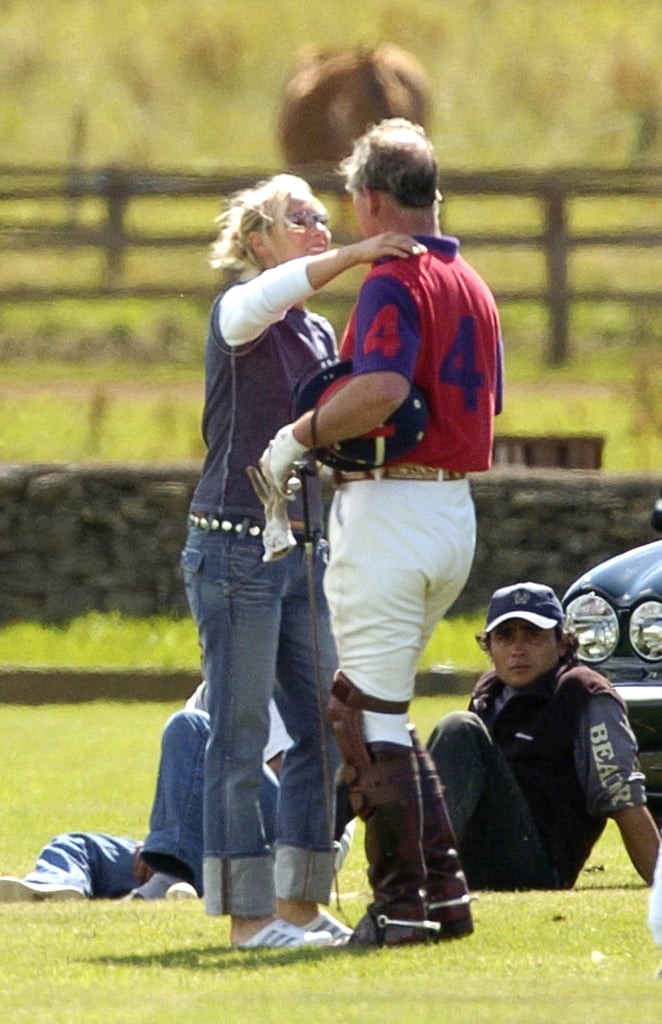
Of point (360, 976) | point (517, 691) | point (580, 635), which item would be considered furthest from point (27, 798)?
point (360, 976)

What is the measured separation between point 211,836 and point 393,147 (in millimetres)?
1710

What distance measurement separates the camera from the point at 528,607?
823 centimetres

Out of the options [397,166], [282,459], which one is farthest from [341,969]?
[397,166]

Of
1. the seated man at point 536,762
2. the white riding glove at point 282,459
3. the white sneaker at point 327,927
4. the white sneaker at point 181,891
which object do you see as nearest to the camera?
the white riding glove at point 282,459

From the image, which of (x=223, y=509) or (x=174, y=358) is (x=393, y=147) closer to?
(x=223, y=509)

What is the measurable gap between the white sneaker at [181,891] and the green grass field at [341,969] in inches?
→ 9.7

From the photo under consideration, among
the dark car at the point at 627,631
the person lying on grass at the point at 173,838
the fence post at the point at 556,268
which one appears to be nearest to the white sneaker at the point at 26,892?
the person lying on grass at the point at 173,838

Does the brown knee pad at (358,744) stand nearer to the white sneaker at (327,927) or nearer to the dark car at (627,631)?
the white sneaker at (327,927)

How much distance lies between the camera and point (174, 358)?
26.7 meters

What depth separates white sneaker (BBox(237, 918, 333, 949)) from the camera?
22.8ft

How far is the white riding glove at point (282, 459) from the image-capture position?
664 cm

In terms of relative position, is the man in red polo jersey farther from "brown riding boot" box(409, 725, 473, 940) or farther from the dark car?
the dark car

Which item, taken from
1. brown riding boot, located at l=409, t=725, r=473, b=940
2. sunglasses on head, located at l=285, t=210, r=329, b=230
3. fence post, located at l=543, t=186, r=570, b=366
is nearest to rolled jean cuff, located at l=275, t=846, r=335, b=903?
brown riding boot, located at l=409, t=725, r=473, b=940

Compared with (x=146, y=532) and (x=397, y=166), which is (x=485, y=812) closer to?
(x=397, y=166)
